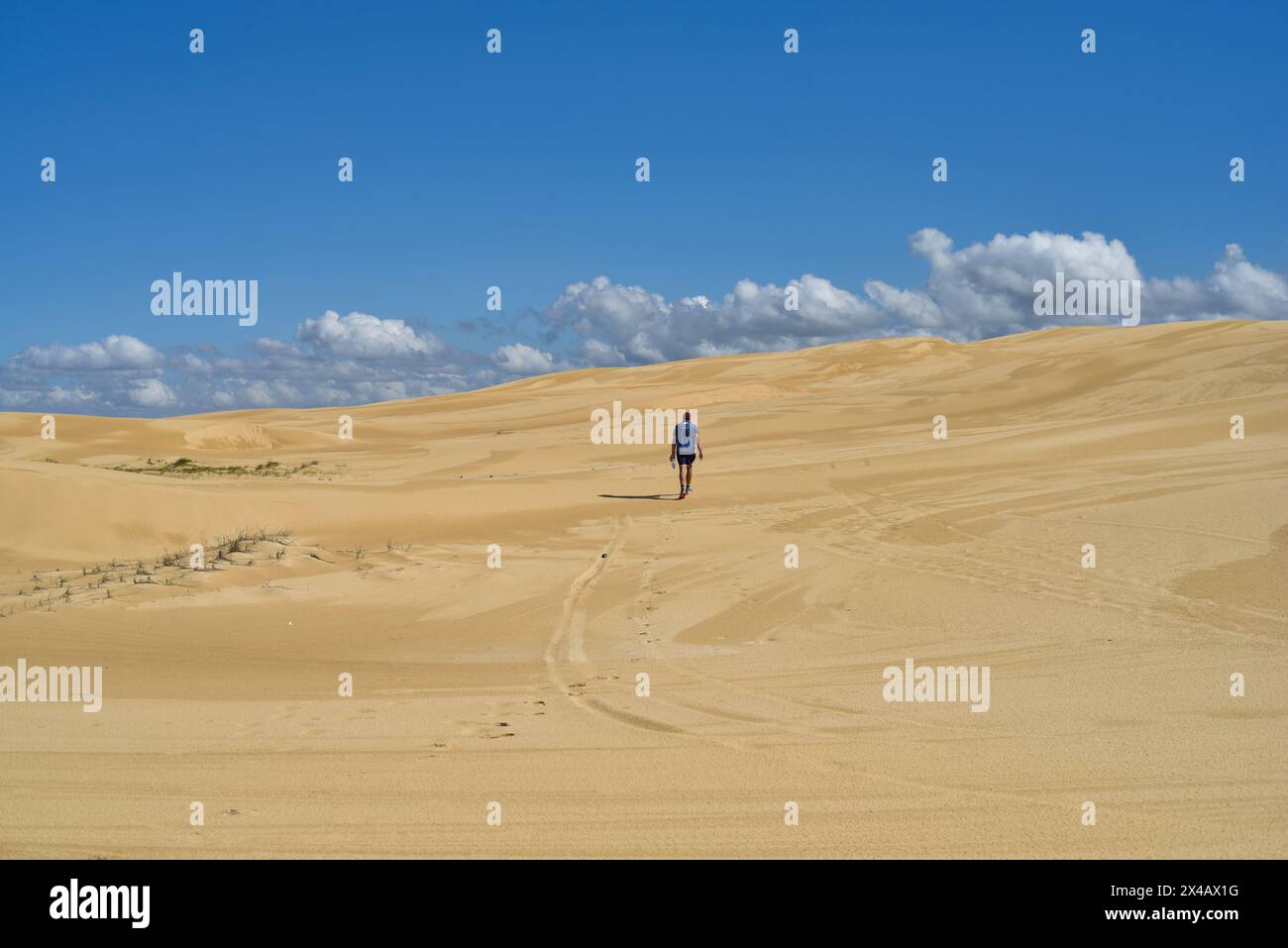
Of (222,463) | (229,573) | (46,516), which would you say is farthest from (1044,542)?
(222,463)

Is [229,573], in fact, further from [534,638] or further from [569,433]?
[569,433]

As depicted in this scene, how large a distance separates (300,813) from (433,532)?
38.1ft

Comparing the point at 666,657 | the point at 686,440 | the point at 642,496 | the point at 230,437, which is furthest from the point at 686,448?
the point at 230,437

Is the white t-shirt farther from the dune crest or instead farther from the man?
the dune crest

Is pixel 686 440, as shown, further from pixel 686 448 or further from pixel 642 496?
pixel 642 496

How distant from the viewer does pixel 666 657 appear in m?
9.30

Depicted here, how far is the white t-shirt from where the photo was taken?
2036cm

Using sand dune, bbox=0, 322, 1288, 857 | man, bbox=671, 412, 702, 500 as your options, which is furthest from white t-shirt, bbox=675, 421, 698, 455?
sand dune, bbox=0, 322, 1288, 857

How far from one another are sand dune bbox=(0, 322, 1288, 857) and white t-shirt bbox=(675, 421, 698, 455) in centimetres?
119

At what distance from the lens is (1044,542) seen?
14.2 metres

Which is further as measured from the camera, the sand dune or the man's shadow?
the man's shadow

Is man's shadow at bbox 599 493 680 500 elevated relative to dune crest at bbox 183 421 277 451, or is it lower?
lower
